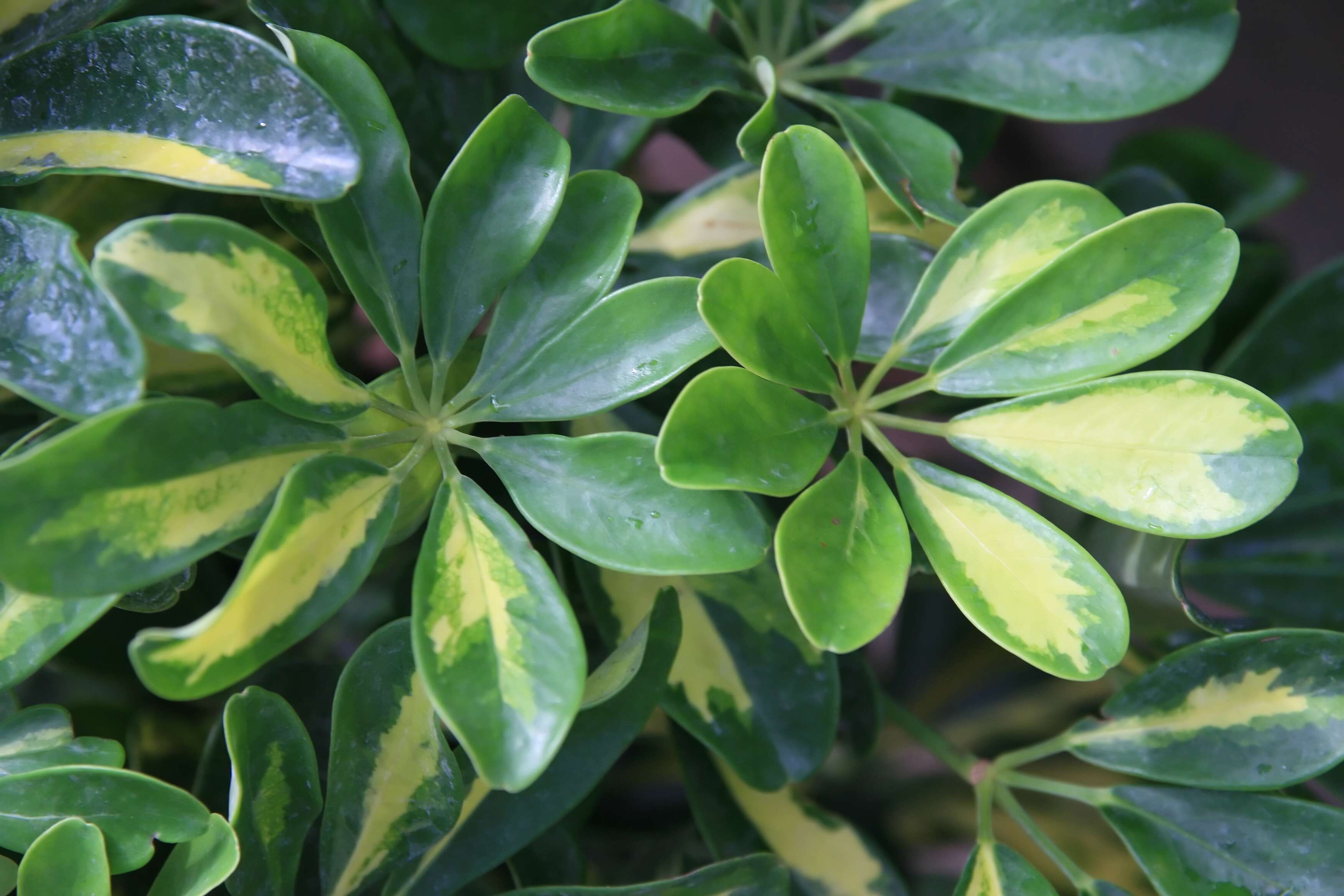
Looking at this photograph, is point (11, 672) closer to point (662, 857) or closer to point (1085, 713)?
point (662, 857)

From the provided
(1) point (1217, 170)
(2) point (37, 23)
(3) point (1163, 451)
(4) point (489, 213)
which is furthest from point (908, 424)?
(1) point (1217, 170)

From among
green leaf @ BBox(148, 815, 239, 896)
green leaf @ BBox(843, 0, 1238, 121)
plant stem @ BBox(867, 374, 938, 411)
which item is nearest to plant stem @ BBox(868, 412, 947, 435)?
plant stem @ BBox(867, 374, 938, 411)

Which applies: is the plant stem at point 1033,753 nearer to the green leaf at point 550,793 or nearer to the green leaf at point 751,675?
the green leaf at point 751,675

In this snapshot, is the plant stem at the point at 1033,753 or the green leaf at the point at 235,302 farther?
the plant stem at the point at 1033,753

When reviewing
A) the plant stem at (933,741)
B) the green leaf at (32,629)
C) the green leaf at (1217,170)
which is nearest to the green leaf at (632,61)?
the green leaf at (32,629)

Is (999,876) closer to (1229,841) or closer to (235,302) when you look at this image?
(1229,841)

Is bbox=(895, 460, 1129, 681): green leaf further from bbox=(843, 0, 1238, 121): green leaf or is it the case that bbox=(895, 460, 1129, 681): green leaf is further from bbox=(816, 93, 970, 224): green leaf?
bbox=(843, 0, 1238, 121): green leaf
